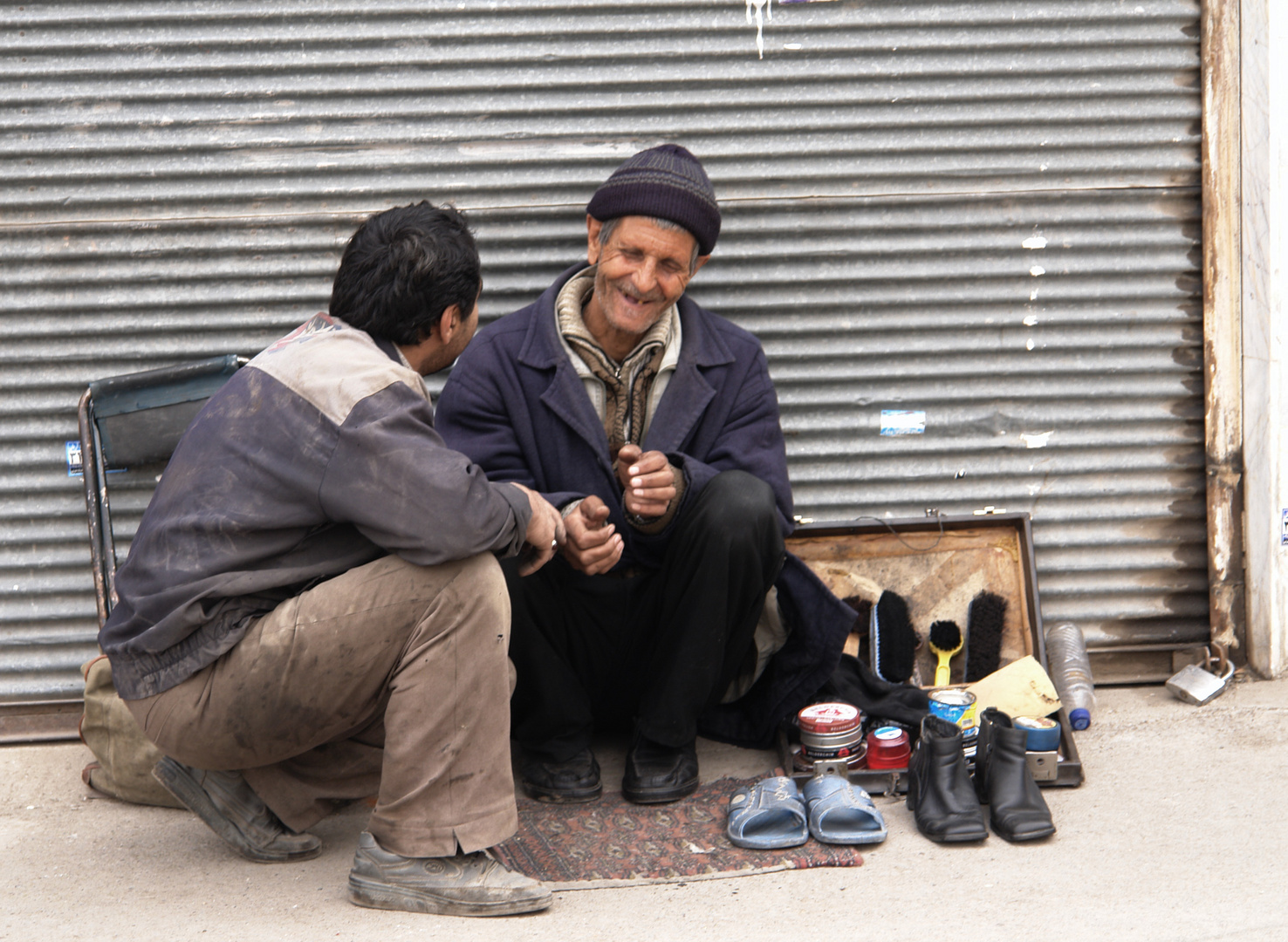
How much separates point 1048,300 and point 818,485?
0.98 meters

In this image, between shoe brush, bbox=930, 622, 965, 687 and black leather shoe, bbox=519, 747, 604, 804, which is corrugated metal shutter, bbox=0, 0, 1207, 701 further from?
black leather shoe, bbox=519, 747, 604, 804

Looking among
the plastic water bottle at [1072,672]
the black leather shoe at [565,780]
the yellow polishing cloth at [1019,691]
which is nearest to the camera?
the black leather shoe at [565,780]

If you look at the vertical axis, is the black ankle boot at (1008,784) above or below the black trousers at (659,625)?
below

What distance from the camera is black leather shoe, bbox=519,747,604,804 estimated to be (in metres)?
2.99

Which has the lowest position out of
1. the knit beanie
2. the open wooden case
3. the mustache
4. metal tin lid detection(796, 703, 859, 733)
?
metal tin lid detection(796, 703, 859, 733)

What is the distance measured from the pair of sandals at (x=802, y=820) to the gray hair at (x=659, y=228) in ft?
4.84

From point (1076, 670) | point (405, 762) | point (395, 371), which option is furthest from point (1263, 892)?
point (395, 371)

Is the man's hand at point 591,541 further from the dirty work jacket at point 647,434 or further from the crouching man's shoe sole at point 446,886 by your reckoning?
the crouching man's shoe sole at point 446,886

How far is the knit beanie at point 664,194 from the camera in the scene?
302cm

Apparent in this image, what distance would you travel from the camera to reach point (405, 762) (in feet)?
7.61

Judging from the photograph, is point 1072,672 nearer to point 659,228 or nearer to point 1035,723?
point 1035,723

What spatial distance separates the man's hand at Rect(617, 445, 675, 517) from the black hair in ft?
1.97

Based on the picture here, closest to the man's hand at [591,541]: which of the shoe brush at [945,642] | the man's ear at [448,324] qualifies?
the man's ear at [448,324]

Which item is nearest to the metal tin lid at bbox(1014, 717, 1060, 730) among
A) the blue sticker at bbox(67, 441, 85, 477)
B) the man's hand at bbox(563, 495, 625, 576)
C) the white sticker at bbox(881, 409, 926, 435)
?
the white sticker at bbox(881, 409, 926, 435)
